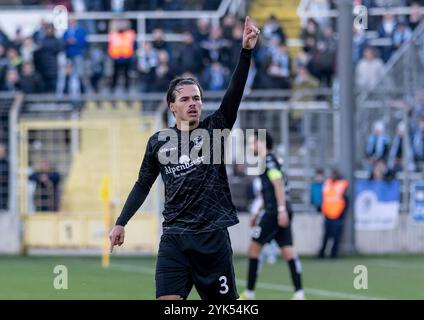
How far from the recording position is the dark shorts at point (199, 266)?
31.0 feet

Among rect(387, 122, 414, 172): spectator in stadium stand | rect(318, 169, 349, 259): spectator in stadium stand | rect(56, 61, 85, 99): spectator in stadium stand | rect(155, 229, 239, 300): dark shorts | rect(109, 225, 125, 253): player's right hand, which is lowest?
rect(318, 169, 349, 259): spectator in stadium stand

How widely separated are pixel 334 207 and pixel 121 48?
643cm

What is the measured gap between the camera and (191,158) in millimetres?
9523

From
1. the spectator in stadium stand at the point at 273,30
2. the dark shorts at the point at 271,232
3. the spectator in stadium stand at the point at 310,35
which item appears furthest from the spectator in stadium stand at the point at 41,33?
the dark shorts at the point at 271,232

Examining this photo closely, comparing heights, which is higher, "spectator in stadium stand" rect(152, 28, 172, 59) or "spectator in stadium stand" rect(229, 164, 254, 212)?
"spectator in stadium stand" rect(152, 28, 172, 59)

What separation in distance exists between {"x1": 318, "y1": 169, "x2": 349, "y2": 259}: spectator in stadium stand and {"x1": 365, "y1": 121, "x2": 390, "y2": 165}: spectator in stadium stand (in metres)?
1.29

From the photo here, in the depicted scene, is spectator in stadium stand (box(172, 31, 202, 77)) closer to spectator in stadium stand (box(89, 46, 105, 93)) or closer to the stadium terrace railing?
spectator in stadium stand (box(89, 46, 105, 93))

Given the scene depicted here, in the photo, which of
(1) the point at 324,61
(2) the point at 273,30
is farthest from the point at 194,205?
(2) the point at 273,30

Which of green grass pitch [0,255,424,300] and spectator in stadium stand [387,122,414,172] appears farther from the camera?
spectator in stadium stand [387,122,414,172]

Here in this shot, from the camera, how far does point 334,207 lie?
2512cm

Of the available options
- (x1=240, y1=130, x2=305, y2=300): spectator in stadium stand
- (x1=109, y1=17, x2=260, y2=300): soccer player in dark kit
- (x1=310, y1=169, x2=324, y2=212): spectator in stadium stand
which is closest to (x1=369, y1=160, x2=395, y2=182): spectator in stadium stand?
(x1=310, y1=169, x2=324, y2=212): spectator in stadium stand

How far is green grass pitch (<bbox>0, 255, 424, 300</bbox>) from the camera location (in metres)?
16.9
